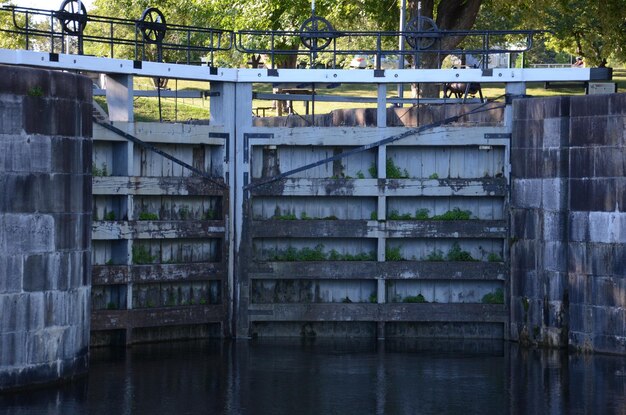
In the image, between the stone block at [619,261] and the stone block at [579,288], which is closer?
the stone block at [619,261]

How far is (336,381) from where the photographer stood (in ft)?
72.9

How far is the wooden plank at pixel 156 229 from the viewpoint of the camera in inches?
964

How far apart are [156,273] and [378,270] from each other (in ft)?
14.6

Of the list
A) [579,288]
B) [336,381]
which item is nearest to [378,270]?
[579,288]

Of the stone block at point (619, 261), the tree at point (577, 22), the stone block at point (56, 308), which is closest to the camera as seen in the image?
the stone block at point (56, 308)

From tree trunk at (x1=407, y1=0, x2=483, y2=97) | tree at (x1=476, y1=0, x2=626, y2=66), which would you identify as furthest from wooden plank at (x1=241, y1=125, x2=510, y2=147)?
tree at (x1=476, y1=0, x2=626, y2=66)

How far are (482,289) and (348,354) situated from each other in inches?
133

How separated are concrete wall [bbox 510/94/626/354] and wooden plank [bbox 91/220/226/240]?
6067 millimetres

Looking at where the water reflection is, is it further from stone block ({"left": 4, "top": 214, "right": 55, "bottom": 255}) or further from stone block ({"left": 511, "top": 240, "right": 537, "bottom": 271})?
stone block ({"left": 4, "top": 214, "right": 55, "bottom": 255})

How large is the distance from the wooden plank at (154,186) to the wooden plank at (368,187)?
1.01 metres

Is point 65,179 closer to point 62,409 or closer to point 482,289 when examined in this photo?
point 62,409

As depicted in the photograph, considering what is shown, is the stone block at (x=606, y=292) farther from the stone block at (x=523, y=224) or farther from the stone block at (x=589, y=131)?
the stone block at (x=589, y=131)

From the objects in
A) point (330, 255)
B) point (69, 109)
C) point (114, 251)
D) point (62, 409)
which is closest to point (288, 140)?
point (330, 255)

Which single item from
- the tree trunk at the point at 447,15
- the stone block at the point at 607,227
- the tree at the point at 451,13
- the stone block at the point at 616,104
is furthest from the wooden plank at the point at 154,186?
→ the tree at the point at 451,13
